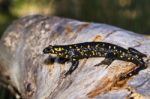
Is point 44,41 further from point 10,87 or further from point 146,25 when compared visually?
point 146,25

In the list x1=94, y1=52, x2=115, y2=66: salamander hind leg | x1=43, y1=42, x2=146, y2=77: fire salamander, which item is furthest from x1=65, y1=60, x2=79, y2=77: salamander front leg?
x1=94, y1=52, x2=115, y2=66: salamander hind leg

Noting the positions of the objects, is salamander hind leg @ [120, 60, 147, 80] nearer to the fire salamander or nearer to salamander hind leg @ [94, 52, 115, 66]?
the fire salamander

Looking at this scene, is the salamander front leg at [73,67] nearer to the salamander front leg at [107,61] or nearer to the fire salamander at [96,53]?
the fire salamander at [96,53]

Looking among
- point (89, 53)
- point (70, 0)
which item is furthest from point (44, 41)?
point (70, 0)

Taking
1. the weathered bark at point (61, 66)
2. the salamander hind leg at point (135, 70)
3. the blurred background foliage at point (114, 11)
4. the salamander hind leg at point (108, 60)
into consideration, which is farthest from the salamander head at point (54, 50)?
the blurred background foliage at point (114, 11)

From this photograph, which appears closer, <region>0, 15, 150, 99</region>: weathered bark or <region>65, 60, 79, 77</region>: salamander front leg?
<region>0, 15, 150, 99</region>: weathered bark

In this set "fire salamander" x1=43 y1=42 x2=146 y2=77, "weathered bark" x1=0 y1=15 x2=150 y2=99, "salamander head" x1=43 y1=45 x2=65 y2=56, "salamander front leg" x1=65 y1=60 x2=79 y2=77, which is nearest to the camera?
"weathered bark" x1=0 y1=15 x2=150 y2=99

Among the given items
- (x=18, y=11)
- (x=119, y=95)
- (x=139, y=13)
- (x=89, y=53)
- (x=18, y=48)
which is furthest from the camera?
(x=18, y=11)
